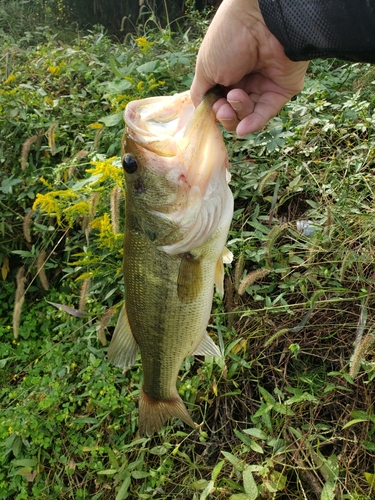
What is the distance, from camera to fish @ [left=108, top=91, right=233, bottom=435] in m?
1.55

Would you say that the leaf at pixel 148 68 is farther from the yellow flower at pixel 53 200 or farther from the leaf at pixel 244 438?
the leaf at pixel 244 438

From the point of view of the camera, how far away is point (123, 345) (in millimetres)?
1949

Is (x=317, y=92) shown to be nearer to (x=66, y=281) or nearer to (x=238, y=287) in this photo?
(x=238, y=287)

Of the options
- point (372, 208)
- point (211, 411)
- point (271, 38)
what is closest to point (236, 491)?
point (211, 411)

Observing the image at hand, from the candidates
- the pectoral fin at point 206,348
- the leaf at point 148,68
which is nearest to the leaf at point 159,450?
the pectoral fin at point 206,348

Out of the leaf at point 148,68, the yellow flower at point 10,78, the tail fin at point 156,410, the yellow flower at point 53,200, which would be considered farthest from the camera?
the yellow flower at point 10,78

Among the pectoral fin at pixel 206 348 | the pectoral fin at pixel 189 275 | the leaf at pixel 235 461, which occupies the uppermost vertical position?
the pectoral fin at pixel 189 275

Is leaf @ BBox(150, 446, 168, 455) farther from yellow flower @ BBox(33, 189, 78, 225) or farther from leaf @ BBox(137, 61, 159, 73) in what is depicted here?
leaf @ BBox(137, 61, 159, 73)

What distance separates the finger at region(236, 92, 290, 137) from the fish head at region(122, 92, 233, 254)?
215 mm

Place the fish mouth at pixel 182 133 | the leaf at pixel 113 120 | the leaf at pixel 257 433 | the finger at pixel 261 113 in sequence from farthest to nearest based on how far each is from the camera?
1. the leaf at pixel 113 120
2. the leaf at pixel 257 433
3. the finger at pixel 261 113
4. the fish mouth at pixel 182 133

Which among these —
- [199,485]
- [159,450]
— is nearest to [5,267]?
[159,450]

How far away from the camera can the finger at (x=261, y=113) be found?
70.2 inches

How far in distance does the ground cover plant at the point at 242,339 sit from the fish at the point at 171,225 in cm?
73

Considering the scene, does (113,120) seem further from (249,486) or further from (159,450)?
(249,486)
